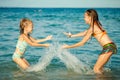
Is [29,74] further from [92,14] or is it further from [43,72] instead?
[92,14]

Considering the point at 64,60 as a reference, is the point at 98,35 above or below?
above

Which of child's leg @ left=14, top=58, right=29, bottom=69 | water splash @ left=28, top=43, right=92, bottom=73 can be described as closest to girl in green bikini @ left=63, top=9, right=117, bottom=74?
water splash @ left=28, top=43, right=92, bottom=73

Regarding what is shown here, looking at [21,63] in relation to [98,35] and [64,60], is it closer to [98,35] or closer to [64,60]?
[64,60]

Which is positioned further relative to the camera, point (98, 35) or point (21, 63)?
point (21, 63)

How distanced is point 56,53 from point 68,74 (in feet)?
2.77

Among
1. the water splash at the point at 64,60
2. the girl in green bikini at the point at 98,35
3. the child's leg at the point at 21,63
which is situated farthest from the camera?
the water splash at the point at 64,60

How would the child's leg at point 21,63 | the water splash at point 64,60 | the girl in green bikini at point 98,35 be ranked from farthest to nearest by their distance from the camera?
the water splash at point 64,60 → the child's leg at point 21,63 → the girl in green bikini at point 98,35

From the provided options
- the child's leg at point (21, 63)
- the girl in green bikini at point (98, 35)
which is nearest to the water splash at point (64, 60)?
the child's leg at point (21, 63)

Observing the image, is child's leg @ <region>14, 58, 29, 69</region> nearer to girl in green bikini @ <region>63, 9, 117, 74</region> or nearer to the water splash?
the water splash

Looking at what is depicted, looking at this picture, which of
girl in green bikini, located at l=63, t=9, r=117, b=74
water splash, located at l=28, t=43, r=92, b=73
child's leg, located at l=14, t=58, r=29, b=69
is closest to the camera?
girl in green bikini, located at l=63, t=9, r=117, b=74

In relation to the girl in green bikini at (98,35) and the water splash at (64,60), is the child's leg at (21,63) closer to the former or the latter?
the water splash at (64,60)

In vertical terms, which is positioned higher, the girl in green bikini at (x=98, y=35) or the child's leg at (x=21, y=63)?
the girl in green bikini at (x=98, y=35)

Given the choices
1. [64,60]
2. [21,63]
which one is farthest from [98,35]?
[21,63]

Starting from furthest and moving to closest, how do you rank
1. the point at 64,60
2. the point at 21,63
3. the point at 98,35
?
the point at 64,60 → the point at 21,63 → the point at 98,35
